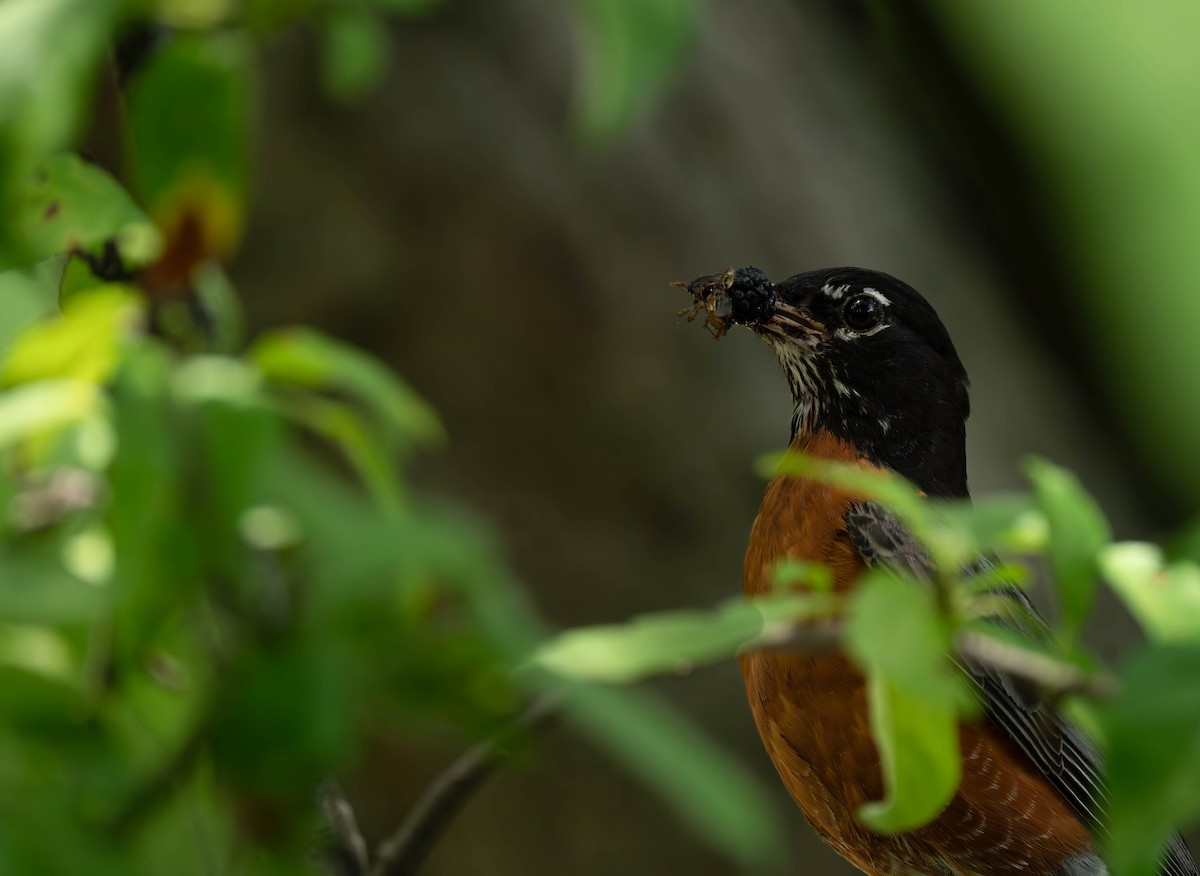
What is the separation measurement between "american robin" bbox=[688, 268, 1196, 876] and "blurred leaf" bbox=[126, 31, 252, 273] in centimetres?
102

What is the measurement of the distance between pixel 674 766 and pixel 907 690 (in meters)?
0.18

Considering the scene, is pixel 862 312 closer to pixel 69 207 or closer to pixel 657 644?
pixel 69 207

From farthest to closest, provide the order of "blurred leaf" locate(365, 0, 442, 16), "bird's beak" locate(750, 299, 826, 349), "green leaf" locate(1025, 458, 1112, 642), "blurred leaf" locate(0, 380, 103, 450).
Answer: "bird's beak" locate(750, 299, 826, 349), "blurred leaf" locate(365, 0, 442, 16), "blurred leaf" locate(0, 380, 103, 450), "green leaf" locate(1025, 458, 1112, 642)

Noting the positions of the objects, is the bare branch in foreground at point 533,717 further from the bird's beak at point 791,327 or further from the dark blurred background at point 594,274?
the dark blurred background at point 594,274

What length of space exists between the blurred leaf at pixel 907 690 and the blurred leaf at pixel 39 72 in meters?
0.60

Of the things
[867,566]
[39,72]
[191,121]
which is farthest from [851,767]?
[39,72]

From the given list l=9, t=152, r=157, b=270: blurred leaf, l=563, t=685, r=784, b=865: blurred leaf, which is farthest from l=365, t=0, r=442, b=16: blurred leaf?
l=563, t=685, r=784, b=865: blurred leaf

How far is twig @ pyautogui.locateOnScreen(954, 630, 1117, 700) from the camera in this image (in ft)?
2.81

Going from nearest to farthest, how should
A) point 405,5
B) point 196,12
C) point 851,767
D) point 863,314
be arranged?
point 405,5 < point 196,12 < point 851,767 < point 863,314

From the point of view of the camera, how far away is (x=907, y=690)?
83 centimetres

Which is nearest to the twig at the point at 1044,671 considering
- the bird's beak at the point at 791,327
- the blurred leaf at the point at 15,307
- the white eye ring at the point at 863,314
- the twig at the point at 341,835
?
the twig at the point at 341,835

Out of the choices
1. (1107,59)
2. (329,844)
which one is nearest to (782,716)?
(329,844)

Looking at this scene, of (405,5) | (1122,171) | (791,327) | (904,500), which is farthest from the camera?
(1122,171)

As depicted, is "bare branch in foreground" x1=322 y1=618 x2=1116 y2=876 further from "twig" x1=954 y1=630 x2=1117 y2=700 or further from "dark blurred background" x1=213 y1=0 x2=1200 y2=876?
"dark blurred background" x1=213 y1=0 x2=1200 y2=876
